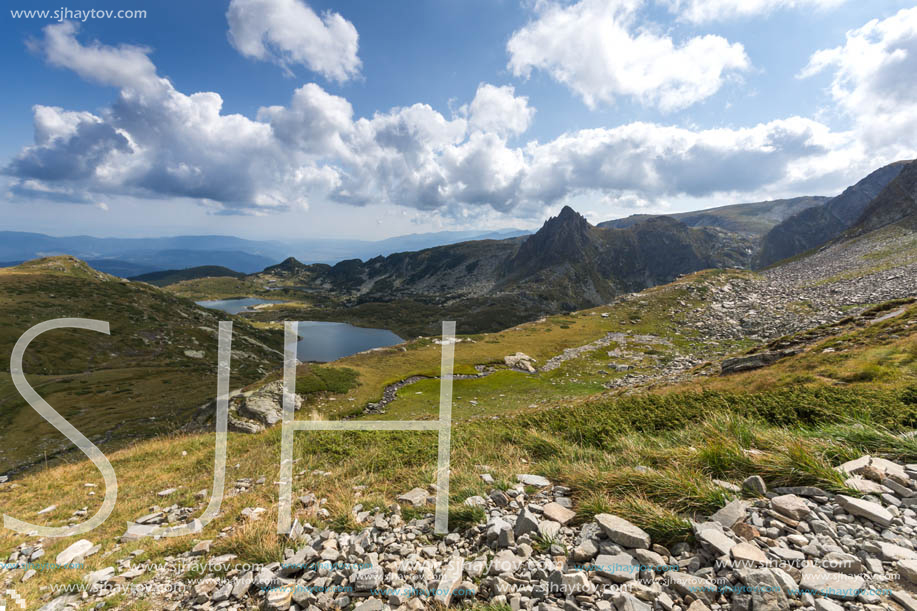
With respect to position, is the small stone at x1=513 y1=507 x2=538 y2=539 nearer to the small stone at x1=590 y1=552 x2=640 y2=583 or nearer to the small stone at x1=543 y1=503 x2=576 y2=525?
the small stone at x1=543 y1=503 x2=576 y2=525

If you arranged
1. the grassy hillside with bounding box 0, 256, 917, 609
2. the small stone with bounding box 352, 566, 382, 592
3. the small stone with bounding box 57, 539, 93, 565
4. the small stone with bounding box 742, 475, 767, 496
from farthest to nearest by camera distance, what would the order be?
the small stone with bounding box 57, 539, 93, 565, the grassy hillside with bounding box 0, 256, 917, 609, the small stone with bounding box 742, 475, 767, 496, the small stone with bounding box 352, 566, 382, 592

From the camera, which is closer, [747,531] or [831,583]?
[831,583]

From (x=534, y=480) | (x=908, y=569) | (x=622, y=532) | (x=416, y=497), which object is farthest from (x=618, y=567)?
(x=416, y=497)

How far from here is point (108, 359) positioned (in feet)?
263

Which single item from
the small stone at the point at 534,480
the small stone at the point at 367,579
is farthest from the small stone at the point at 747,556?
the small stone at the point at 367,579

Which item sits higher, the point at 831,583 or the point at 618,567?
the point at 831,583

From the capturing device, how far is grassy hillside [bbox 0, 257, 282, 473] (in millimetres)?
39062

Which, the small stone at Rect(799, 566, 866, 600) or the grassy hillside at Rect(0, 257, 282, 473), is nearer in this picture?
the small stone at Rect(799, 566, 866, 600)

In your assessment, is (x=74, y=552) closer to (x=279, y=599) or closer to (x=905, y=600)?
(x=279, y=599)

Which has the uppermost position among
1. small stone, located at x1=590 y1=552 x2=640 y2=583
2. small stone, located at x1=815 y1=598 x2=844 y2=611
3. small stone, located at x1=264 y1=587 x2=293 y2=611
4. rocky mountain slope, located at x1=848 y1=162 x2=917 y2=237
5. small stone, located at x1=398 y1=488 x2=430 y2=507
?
rocky mountain slope, located at x1=848 y1=162 x2=917 y2=237

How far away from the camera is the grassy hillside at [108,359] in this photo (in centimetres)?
3906

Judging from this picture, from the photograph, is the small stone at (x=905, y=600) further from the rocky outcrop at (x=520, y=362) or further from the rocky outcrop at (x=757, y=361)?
the rocky outcrop at (x=520, y=362)

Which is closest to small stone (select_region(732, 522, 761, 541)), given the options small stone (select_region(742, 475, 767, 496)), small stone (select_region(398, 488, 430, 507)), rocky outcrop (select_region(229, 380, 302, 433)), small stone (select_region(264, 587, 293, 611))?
small stone (select_region(742, 475, 767, 496))

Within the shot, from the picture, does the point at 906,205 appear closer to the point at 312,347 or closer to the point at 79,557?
the point at 79,557
